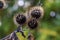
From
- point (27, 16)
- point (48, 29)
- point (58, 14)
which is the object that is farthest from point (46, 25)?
point (27, 16)

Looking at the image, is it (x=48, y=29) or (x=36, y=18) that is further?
(x=48, y=29)

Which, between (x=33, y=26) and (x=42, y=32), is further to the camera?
(x=42, y=32)

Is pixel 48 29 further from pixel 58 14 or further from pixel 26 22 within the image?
pixel 26 22

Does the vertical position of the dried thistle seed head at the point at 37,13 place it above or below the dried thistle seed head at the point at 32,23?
above

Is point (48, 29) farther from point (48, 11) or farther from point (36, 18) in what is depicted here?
point (36, 18)

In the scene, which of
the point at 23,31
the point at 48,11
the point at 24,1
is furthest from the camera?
the point at 24,1

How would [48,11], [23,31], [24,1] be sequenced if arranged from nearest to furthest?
[23,31], [48,11], [24,1]

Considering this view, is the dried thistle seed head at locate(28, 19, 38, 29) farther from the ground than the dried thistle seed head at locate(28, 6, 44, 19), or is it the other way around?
the dried thistle seed head at locate(28, 6, 44, 19)

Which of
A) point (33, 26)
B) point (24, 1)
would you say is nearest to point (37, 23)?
point (33, 26)

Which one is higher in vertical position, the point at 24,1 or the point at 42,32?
the point at 24,1
